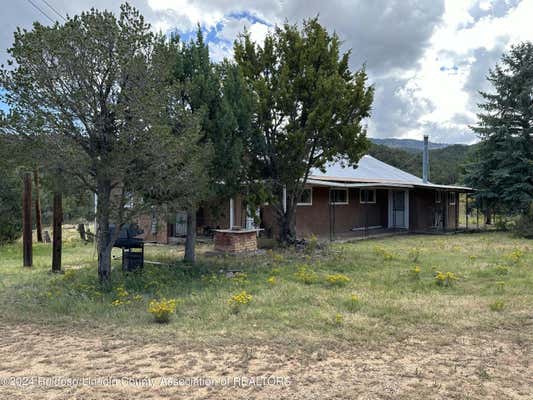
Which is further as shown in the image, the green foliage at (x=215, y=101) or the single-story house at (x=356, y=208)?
the single-story house at (x=356, y=208)

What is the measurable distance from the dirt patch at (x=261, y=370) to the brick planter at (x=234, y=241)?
22.6ft

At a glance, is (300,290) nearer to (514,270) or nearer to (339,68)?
(514,270)

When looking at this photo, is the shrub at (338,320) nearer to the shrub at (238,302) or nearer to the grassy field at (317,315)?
the grassy field at (317,315)

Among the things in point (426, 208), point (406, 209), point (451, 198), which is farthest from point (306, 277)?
point (451, 198)

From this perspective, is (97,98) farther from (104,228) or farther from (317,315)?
(317,315)

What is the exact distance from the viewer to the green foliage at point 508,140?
19.0m

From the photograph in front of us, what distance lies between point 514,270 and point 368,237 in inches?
316

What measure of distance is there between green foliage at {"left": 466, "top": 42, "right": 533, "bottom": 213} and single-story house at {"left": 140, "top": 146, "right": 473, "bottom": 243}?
1.23m

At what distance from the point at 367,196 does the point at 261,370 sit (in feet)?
55.1

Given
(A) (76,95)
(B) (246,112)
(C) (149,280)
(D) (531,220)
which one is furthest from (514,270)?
(D) (531,220)

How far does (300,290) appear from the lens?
6641 millimetres

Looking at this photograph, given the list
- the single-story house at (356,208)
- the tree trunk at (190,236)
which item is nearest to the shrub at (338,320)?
the tree trunk at (190,236)

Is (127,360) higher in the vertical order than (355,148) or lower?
lower

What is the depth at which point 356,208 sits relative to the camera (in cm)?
1900
